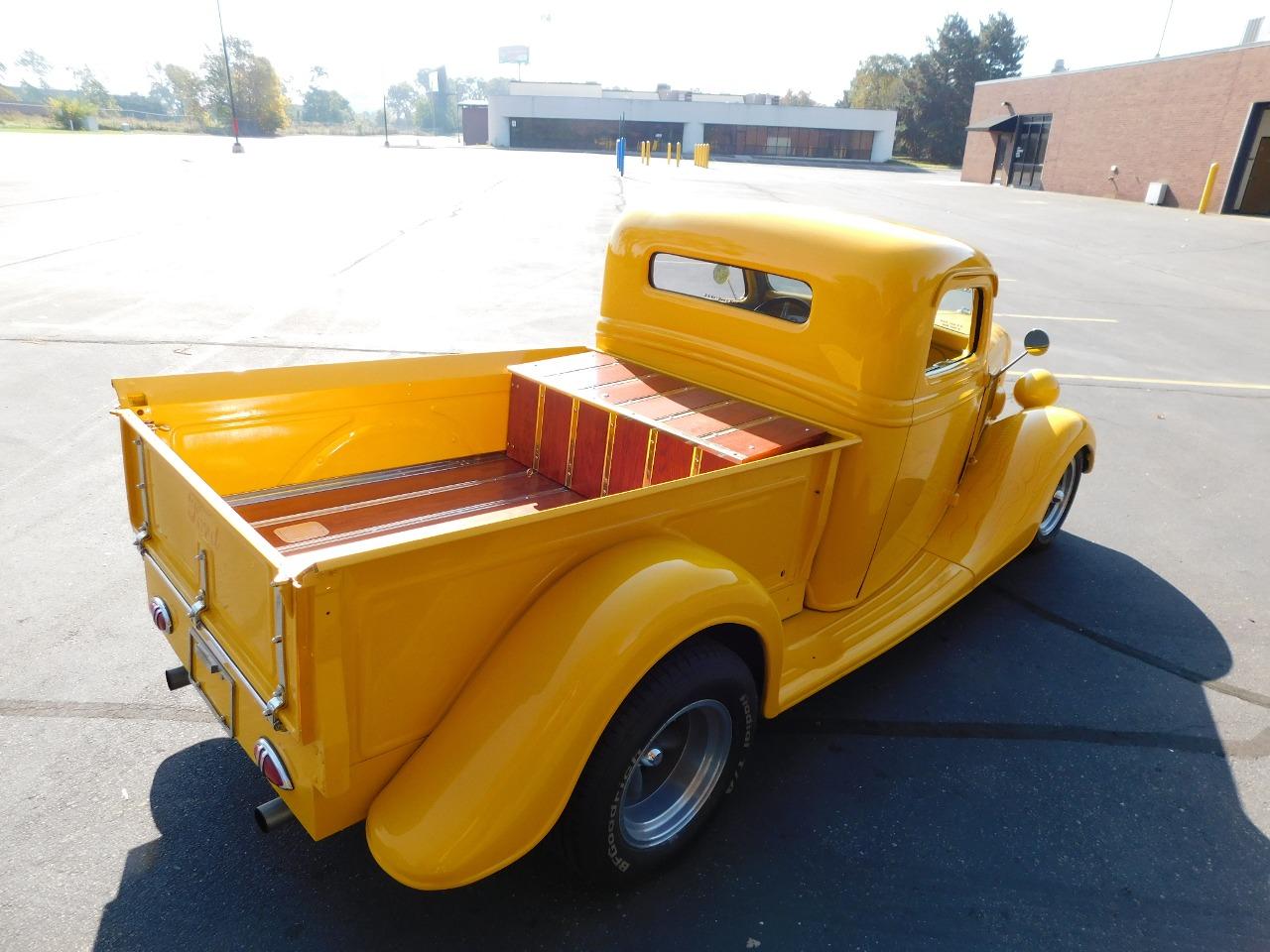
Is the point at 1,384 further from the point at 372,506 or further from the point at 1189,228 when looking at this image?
the point at 1189,228

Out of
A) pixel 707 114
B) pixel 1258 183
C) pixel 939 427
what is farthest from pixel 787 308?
pixel 707 114

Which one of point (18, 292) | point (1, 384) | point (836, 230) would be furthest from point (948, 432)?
point (18, 292)

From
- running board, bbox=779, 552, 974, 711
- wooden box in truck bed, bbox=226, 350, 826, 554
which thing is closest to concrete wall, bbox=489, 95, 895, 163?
wooden box in truck bed, bbox=226, 350, 826, 554

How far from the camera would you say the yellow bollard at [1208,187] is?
26625 millimetres

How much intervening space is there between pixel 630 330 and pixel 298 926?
9.38ft

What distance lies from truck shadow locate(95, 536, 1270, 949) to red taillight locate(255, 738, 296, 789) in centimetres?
63

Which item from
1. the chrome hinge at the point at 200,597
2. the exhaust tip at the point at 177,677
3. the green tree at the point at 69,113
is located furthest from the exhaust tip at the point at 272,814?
the green tree at the point at 69,113

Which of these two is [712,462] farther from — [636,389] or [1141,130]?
[1141,130]

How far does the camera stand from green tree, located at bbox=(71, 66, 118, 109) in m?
105

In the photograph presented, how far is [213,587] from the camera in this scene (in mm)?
2451

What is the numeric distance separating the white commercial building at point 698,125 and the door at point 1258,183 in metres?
39.5

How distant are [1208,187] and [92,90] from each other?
136213 mm

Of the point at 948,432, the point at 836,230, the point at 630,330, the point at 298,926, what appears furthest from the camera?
the point at 630,330

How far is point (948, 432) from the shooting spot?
12.4 feet
